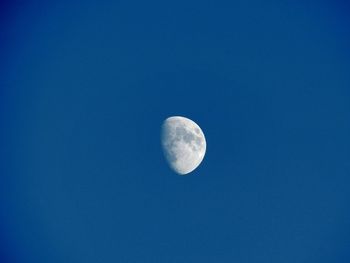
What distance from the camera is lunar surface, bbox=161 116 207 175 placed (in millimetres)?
12430

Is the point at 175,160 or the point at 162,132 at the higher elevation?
the point at 162,132

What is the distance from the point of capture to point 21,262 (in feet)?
50.8

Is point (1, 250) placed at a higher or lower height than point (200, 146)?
lower

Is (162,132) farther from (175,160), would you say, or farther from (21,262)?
(21,262)

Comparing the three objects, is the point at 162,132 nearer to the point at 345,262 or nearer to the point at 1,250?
the point at 345,262

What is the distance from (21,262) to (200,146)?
1558 centimetres

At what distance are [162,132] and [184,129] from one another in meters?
1.36

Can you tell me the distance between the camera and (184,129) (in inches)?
500

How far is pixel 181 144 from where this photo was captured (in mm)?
12367

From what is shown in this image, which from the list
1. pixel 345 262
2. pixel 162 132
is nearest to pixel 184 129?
pixel 162 132

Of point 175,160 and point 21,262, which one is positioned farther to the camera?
point 21,262

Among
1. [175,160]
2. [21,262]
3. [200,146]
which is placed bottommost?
[21,262]

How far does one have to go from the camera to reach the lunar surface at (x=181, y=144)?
12.4 m

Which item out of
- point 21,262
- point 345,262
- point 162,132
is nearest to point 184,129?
point 162,132
